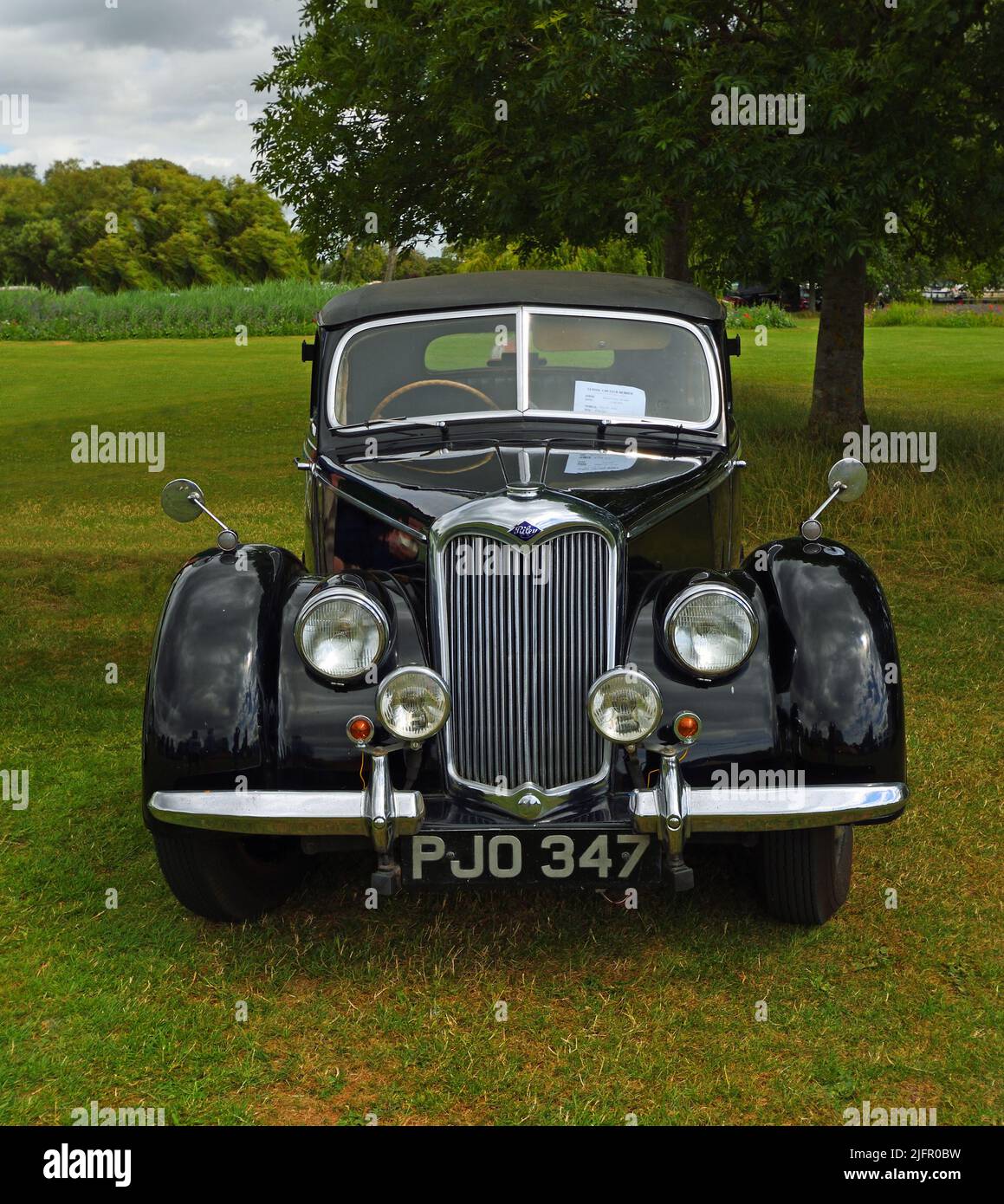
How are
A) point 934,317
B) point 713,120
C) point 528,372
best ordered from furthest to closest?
1. point 934,317
2. point 713,120
3. point 528,372

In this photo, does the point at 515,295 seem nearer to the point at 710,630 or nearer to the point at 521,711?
the point at 710,630

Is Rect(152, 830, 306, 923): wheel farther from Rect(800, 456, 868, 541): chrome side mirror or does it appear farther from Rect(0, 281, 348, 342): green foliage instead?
Rect(0, 281, 348, 342): green foliage

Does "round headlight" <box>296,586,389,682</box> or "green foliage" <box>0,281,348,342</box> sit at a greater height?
"green foliage" <box>0,281,348,342</box>

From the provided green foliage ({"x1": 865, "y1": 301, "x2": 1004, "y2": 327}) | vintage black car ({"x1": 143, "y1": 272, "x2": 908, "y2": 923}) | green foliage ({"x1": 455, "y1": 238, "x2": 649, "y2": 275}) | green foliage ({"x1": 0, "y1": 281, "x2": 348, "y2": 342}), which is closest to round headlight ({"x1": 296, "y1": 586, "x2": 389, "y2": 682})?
vintage black car ({"x1": 143, "y1": 272, "x2": 908, "y2": 923})

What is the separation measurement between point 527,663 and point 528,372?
1560 millimetres

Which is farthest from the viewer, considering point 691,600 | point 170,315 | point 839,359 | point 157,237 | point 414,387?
point 157,237

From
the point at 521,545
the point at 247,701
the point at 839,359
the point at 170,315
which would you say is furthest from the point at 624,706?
the point at 170,315

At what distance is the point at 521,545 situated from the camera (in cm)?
355

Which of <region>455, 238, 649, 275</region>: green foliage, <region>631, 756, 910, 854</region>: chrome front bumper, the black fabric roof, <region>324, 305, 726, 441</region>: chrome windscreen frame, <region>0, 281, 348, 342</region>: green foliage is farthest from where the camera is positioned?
<region>0, 281, 348, 342</region>: green foliage

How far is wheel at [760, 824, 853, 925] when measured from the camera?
376cm

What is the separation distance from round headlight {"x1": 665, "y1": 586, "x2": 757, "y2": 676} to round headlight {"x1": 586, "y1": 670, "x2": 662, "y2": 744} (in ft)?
0.69

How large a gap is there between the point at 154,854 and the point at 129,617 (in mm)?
3474

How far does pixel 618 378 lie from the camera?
15.9ft
